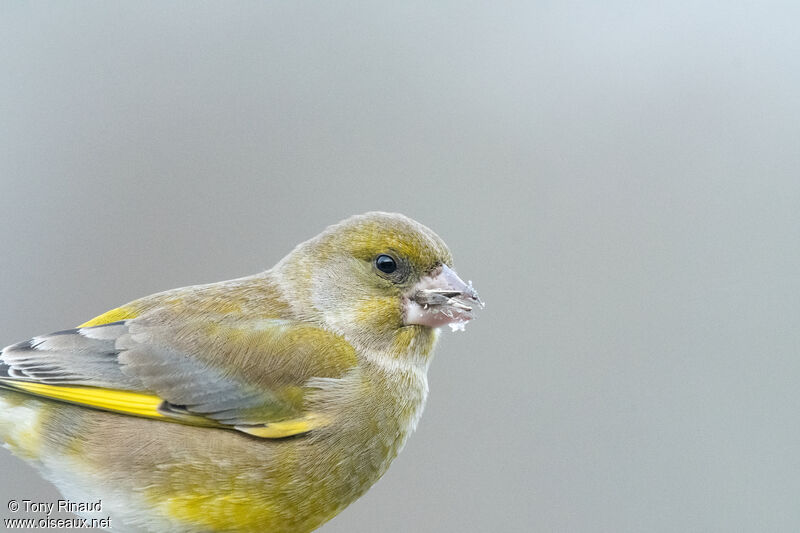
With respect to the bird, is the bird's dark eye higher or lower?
higher

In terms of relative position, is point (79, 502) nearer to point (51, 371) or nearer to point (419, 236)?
point (51, 371)

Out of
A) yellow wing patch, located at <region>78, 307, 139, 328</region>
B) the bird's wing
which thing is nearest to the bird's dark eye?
the bird's wing

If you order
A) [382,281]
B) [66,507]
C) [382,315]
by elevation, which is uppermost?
[382,281]

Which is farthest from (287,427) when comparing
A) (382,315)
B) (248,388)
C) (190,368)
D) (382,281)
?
(382,281)

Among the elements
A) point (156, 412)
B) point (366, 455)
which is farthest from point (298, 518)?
point (156, 412)

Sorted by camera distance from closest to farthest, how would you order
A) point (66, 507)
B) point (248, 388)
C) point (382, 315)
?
point (66, 507)
point (248, 388)
point (382, 315)

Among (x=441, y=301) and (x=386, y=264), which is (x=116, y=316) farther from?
(x=441, y=301)

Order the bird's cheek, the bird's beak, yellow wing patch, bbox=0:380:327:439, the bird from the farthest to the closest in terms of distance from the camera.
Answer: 1. the bird's cheek
2. the bird's beak
3. yellow wing patch, bbox=0:380:327:439
4. the bird

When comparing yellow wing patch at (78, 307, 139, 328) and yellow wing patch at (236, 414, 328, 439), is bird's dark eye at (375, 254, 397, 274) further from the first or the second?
yellow wing patch at (78, 307, 139, 328)
